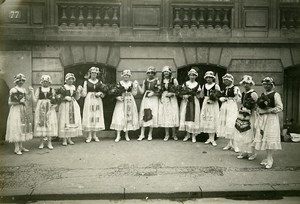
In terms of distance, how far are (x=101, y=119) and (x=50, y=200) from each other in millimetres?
5078

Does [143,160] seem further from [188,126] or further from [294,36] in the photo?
[294,36]

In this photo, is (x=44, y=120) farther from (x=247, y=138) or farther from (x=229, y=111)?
(x=247, y=138)

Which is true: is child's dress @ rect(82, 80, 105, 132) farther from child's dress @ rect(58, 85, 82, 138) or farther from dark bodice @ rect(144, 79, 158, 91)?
dark bodice @ rect(144, 79, 158, 91)

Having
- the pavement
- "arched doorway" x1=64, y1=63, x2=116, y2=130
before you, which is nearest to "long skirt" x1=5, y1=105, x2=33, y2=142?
the pavement

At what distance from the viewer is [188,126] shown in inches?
455

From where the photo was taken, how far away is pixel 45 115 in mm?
10469

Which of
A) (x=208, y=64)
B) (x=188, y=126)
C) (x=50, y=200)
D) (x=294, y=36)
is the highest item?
(x=294, y=36)

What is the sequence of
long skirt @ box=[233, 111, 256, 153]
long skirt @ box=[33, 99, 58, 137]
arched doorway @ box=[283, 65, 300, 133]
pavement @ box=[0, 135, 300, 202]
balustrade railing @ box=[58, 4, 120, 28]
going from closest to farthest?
pavement @ box=[0, 135, 300, 202]
long skirt @ box=[233, 111, 256, 153]
long skirt @ box=[33, 99, 58, 137]
balustrade railing @ box=[58, 4, 120, 28]
arched doorway @ box=[283, 65, 300, 133]

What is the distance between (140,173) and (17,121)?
3.76m

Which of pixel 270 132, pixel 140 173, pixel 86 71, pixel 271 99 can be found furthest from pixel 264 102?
pixel 86 71

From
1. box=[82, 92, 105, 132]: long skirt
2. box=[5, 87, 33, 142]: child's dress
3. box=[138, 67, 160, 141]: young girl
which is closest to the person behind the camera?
box=[5, 87, 33, 142]: child's dress

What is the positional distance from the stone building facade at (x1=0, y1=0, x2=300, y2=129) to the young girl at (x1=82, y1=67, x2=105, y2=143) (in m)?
1.07

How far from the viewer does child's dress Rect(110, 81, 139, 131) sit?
11.5 m

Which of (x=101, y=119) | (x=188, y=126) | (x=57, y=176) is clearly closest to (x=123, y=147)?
(x=101, y=119)
